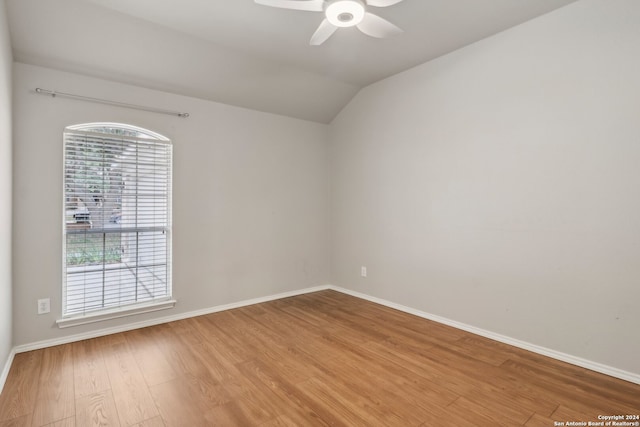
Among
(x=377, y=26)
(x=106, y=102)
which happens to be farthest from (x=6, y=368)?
(x=377, y=26)

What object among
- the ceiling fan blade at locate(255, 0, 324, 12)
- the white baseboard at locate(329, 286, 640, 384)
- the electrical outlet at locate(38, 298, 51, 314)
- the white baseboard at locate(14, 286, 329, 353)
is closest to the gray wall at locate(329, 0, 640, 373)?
the white baseboard at locate(329, 286, 640, 384)

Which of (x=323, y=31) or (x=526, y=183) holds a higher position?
(x=323, y=31)

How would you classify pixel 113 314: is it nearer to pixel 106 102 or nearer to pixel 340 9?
pixel 106 102

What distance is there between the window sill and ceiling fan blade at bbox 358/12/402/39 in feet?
10.4

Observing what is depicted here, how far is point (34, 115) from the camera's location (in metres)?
2.69

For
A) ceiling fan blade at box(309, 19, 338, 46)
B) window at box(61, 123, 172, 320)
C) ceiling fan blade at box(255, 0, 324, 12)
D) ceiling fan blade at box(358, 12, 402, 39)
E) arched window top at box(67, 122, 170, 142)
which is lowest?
window at box(61, 123, 172, 320)

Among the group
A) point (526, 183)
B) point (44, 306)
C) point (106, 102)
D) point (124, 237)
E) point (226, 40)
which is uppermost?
point (226, 40)

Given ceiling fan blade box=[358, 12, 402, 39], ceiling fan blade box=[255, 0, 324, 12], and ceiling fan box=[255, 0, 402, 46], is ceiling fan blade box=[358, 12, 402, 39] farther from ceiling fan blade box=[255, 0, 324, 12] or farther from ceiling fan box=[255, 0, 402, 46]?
ceiling fan blade box=[255, 0, 324, 12]

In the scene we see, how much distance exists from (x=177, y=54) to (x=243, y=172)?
143 centimetres

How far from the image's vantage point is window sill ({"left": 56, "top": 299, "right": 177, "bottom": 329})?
284cm

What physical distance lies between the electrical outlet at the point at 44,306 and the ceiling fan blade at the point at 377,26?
342cm

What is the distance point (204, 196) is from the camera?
11.9 feet

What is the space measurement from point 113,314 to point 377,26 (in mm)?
3423

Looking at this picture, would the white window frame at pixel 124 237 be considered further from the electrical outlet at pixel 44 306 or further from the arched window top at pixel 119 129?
the electrical outlet at pixel 44 306
